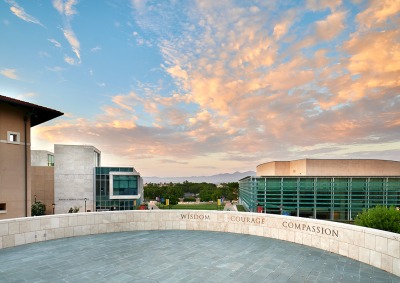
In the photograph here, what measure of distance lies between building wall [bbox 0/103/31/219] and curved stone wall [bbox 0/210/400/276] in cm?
1151

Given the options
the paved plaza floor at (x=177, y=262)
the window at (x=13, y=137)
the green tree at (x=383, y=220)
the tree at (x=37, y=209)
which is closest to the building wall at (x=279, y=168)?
the green tree at (x=383, y=220)

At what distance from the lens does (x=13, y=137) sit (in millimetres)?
24266

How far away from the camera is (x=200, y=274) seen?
9805 millimetres

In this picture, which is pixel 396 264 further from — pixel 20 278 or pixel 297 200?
pixel 297 200

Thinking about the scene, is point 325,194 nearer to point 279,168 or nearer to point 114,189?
point 279,168

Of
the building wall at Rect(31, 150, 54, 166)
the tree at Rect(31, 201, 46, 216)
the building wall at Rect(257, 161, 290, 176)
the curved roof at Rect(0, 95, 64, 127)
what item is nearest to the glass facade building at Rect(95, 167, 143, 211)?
the tree at Rect(31, 201, 46, 216)

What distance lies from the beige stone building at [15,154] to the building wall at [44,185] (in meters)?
43.3

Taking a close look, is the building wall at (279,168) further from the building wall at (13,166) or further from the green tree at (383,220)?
the building wall at (13,166)

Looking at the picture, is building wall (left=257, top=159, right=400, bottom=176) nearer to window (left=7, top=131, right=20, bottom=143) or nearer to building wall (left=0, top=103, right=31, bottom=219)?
building wall (left=0, top=103, right=31, bottom=219)

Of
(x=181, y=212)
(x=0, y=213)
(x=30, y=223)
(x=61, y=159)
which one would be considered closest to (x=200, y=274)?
(x=181, y=212)

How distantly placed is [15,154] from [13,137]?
1642 mm

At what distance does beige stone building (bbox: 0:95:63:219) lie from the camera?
2298cm

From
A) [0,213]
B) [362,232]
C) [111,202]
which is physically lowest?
[111,202]

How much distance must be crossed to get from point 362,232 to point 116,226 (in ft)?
47.6
